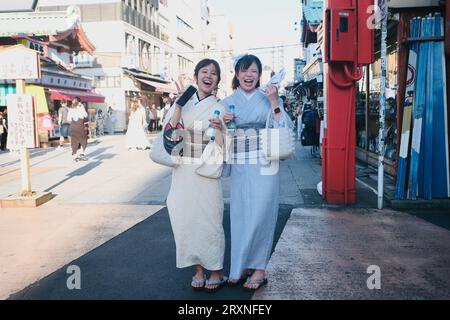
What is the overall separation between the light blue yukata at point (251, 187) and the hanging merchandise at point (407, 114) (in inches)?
131

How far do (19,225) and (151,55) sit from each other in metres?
32.3

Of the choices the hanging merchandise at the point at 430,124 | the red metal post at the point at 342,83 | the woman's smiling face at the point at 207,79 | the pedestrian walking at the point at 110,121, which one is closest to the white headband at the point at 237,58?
the woman's smiling face at the point at 207,79

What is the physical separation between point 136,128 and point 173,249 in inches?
469

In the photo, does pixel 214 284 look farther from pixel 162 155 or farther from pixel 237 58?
pixel 237 58

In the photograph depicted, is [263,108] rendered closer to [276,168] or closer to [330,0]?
[276,168]

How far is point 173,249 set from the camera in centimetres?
488

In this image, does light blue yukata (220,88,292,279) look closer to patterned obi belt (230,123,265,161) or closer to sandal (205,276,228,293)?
patterned obi belt (230,123,265,161)

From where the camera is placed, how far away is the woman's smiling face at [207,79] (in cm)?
365

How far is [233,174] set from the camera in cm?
375

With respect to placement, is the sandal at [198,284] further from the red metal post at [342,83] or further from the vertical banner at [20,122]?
the vertical banner at [20,122]

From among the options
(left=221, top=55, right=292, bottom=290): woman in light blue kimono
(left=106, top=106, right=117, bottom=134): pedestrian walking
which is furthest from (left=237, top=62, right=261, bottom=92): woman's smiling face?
(left=106, top=106, right=117, bottom=134): pedestrian walking

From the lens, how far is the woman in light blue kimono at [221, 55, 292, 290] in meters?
3.66

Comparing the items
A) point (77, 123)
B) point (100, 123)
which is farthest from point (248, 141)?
point (100, 123)
